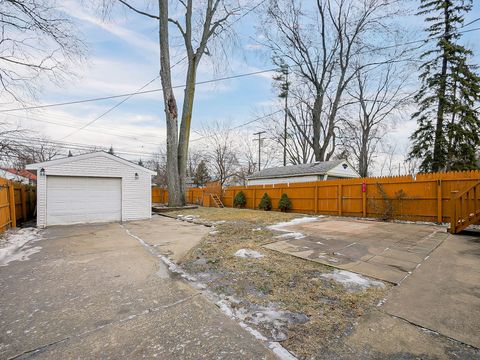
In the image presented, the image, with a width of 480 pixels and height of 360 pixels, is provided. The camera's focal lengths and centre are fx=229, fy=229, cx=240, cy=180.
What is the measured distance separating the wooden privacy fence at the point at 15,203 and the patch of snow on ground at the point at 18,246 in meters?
0.43

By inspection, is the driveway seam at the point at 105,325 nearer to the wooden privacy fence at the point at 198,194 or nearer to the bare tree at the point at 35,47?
the bare tree at the point at 35,47

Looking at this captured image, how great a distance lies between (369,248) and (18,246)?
754 cm

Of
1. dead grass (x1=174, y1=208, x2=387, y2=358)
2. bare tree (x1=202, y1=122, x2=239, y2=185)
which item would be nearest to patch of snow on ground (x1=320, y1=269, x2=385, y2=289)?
dead grass (x1=174, y1=208, x2=387, y2=358)

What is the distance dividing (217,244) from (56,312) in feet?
9.76

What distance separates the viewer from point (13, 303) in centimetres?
254

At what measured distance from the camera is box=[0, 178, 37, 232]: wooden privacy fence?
6347 mm

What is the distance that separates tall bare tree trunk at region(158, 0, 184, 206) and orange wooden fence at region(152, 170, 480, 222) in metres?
6.18

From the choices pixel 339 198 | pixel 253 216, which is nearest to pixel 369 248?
pixel 253 216

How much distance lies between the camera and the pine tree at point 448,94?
13.0 m

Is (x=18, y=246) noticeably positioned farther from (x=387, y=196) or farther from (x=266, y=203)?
(x=387, y=196)

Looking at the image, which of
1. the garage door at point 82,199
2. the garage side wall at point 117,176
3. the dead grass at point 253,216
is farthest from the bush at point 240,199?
the garage door at point 82,199

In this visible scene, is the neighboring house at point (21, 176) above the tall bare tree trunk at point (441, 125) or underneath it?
underneath

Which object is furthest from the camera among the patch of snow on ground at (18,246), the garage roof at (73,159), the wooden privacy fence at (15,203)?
the garage roof at (73,159)

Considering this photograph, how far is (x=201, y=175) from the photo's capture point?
30344mm
